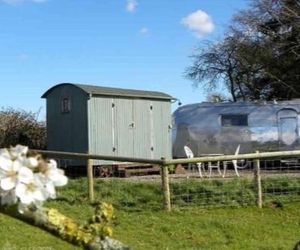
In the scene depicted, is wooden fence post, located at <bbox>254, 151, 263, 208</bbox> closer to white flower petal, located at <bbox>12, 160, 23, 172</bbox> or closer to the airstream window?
white flower petal, located at <bbox>12, 160, 23, 172</bbox>

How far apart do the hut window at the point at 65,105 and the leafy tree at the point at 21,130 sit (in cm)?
427

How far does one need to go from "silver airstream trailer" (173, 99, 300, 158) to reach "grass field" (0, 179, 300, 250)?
9120 millimetres

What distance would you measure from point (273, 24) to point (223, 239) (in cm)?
2628

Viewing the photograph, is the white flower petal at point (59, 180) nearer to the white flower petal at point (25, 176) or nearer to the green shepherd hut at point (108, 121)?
the white flower petal at point (25, 176)

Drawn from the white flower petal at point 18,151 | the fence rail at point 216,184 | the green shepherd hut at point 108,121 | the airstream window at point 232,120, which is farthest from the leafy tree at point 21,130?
the white flower petal at point 18,151

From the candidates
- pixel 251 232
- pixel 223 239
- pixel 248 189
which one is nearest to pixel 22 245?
pixel 223 239

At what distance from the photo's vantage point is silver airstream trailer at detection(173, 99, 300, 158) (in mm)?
21000

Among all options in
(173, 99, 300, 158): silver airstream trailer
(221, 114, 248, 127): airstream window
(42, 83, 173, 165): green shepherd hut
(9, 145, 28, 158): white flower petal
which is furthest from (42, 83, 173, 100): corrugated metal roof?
(9, 145, 28, 158): white flower petal

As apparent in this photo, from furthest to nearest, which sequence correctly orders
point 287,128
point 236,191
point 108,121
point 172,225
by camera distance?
1. point 287,128
2. point 108,121
3. point 236,191
4. point 172,225

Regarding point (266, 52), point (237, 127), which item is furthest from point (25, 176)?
point (266, 52)

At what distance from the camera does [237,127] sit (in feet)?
70.3

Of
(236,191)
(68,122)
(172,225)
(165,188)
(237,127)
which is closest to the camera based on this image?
(172,225)

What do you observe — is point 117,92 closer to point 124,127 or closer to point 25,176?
point 124,127

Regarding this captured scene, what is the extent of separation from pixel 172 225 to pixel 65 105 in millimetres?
10568
